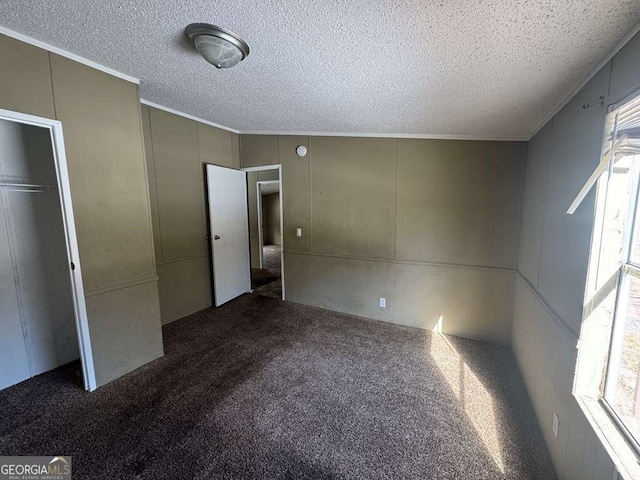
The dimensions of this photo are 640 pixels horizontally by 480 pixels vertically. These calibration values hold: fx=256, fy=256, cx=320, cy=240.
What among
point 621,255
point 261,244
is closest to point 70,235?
point 621,255

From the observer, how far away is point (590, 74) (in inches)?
56.4

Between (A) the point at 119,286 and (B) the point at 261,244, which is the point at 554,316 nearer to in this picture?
(A) the point at 119,286

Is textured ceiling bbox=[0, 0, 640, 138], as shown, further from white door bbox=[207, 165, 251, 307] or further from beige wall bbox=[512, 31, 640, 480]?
white door bbox=[207, 165, 251, 307]

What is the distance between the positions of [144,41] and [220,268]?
2.69 metres

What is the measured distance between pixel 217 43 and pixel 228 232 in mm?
2662

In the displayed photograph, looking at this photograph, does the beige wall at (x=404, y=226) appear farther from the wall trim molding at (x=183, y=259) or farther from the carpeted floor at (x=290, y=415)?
the wall trim molding at (x=183, y=259)

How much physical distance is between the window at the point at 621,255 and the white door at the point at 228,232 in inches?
141

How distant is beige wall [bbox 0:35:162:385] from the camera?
165 centimetres

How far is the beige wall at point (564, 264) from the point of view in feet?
3.92

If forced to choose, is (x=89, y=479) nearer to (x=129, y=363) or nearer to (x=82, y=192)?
(x=129, y=363)

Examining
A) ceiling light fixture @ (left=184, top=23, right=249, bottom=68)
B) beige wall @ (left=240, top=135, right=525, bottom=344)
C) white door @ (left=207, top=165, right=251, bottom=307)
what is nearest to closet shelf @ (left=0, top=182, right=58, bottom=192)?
white door @ (left=207, top=165, right=251, bottom=307)

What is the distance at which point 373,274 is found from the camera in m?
3.41

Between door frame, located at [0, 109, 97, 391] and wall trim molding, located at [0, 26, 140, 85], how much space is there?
44cm

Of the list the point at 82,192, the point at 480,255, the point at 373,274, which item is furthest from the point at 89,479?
the point at 480,255
